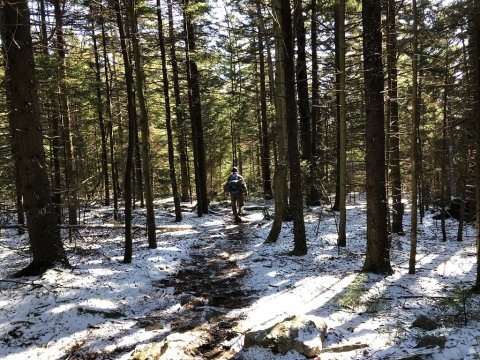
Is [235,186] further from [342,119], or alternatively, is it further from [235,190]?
[342,119]

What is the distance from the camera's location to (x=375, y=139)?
345 inches

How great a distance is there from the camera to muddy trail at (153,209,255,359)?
5.97 meters

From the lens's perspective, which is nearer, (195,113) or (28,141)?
(28,141)

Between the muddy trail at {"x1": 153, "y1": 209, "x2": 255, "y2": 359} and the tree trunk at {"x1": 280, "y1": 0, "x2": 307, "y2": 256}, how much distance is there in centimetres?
201

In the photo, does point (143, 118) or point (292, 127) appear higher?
point (143, 118)

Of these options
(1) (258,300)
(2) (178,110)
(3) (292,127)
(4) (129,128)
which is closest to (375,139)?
(3) (292,127)

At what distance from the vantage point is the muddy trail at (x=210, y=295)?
5.97m

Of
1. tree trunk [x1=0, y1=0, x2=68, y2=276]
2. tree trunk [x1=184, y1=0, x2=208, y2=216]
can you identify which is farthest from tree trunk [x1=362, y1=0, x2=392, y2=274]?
tree trunk [x1=184, y1=0, x2=208, y2=216]

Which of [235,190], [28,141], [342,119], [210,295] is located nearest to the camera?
[28,141]

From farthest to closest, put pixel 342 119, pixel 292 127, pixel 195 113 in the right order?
pixel 195 113, pixel 342 119, pixel 292 127

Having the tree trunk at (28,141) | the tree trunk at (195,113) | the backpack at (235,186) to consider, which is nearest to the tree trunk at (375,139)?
the tree trunk at (28,141)

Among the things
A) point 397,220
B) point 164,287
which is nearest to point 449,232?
point 397,220

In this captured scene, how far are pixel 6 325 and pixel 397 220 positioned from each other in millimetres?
13522

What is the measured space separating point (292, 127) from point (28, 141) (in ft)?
22.0
